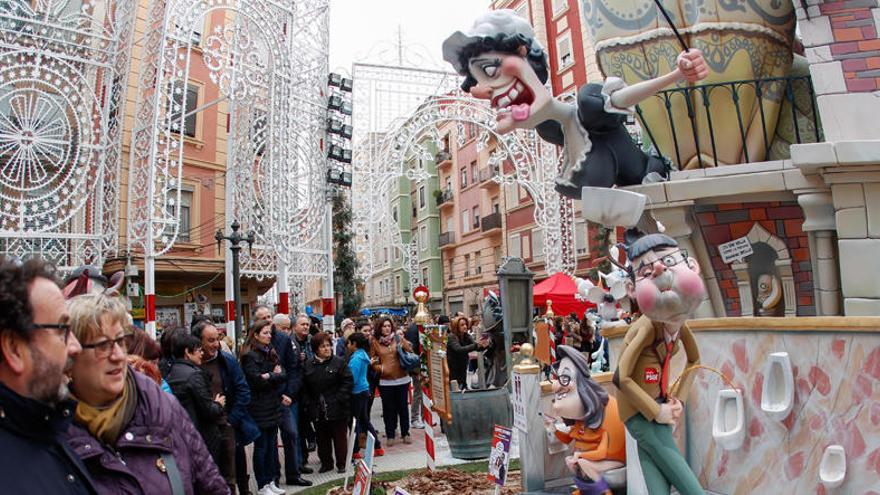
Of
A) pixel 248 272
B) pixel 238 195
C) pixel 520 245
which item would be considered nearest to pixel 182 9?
pixel 238 195

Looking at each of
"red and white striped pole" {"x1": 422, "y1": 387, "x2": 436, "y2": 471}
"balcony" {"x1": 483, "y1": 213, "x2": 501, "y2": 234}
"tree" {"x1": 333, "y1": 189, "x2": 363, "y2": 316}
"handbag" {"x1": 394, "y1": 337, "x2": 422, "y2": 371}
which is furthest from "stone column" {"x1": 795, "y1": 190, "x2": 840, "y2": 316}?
"balcony" {"x1": 483, "y1": 213, "x2": 501, "y2": 234}

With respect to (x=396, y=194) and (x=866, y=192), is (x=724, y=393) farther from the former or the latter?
(x=396, y=194)

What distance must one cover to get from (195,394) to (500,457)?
7.73ft

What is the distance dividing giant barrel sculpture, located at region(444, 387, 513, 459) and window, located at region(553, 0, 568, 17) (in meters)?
20.3

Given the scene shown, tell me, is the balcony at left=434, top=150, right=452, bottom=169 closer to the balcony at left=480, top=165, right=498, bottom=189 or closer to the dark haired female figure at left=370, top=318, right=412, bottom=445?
the balcony at left=480, top=165, right=498, bottom=189

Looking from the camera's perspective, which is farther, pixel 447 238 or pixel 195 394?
pixel 447 238

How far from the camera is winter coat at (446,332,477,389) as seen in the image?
10125 millimetres

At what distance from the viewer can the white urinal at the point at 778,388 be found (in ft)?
13.3

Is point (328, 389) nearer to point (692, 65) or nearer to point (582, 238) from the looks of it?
point (692, 65)

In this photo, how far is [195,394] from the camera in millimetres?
5078

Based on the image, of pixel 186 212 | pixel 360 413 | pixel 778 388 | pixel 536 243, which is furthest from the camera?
pixel 536 243

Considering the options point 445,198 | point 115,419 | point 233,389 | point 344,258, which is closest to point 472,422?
point 233,389

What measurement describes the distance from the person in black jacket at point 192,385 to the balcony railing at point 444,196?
36775mm

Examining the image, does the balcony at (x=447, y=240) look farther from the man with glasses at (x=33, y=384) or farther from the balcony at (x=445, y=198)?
the man with glasses at (x=33, y=384)
